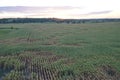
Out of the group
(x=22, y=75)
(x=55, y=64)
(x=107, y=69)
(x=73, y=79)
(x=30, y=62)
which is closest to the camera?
(x=73, y=79)

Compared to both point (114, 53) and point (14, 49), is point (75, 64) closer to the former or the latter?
point (114, 53)

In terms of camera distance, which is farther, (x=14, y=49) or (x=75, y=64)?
(x=14, y=49)

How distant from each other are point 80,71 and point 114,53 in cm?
666

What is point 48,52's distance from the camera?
23.1 m

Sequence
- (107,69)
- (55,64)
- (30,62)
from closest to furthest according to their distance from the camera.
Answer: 1. (107,69)
2. (55,64)
3. (30,62)

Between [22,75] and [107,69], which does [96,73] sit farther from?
[22,75]

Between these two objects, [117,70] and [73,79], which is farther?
[117,70]

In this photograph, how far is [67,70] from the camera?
15.5 m

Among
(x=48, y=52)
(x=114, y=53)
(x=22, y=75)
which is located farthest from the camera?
(x=48, y=52)

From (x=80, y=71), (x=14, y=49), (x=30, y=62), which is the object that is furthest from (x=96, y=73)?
(x=14, y=49)

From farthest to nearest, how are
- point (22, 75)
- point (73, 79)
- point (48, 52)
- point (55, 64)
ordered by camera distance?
1. point (48, 52)
2. point (55, 64)
3. point (22, 75)
4. point (73, 79)

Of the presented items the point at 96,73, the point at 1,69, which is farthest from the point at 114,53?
the point at 1,69

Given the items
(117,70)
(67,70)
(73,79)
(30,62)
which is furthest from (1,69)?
(117,70)

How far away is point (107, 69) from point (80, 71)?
1.69 metres
